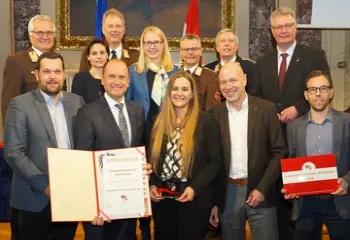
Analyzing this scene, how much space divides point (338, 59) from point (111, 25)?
384cm

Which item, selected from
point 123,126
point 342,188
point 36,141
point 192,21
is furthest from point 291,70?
point 192,21

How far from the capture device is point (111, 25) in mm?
4414

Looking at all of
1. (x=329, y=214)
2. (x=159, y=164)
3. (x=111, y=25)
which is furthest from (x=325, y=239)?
(x=111, y=25)

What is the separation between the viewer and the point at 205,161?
3420mm

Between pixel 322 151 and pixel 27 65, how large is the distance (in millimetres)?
2228

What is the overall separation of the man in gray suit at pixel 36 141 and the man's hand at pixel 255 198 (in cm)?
115

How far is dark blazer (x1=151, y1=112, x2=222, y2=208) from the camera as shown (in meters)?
3.33

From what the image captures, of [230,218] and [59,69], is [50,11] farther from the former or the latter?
[230,218]

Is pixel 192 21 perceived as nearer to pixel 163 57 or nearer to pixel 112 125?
pixel 163 57

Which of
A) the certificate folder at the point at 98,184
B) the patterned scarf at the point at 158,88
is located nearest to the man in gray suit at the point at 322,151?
the certificate folder at the point at 98,184

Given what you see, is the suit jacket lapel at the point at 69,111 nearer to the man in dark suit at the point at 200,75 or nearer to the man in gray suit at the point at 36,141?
the man in gray suit at the point at 36,141

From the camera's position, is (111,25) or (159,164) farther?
(111,25)

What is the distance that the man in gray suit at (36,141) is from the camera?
10.5 feet

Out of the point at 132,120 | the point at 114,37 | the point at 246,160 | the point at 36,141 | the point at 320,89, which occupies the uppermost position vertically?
the point at 114,37
